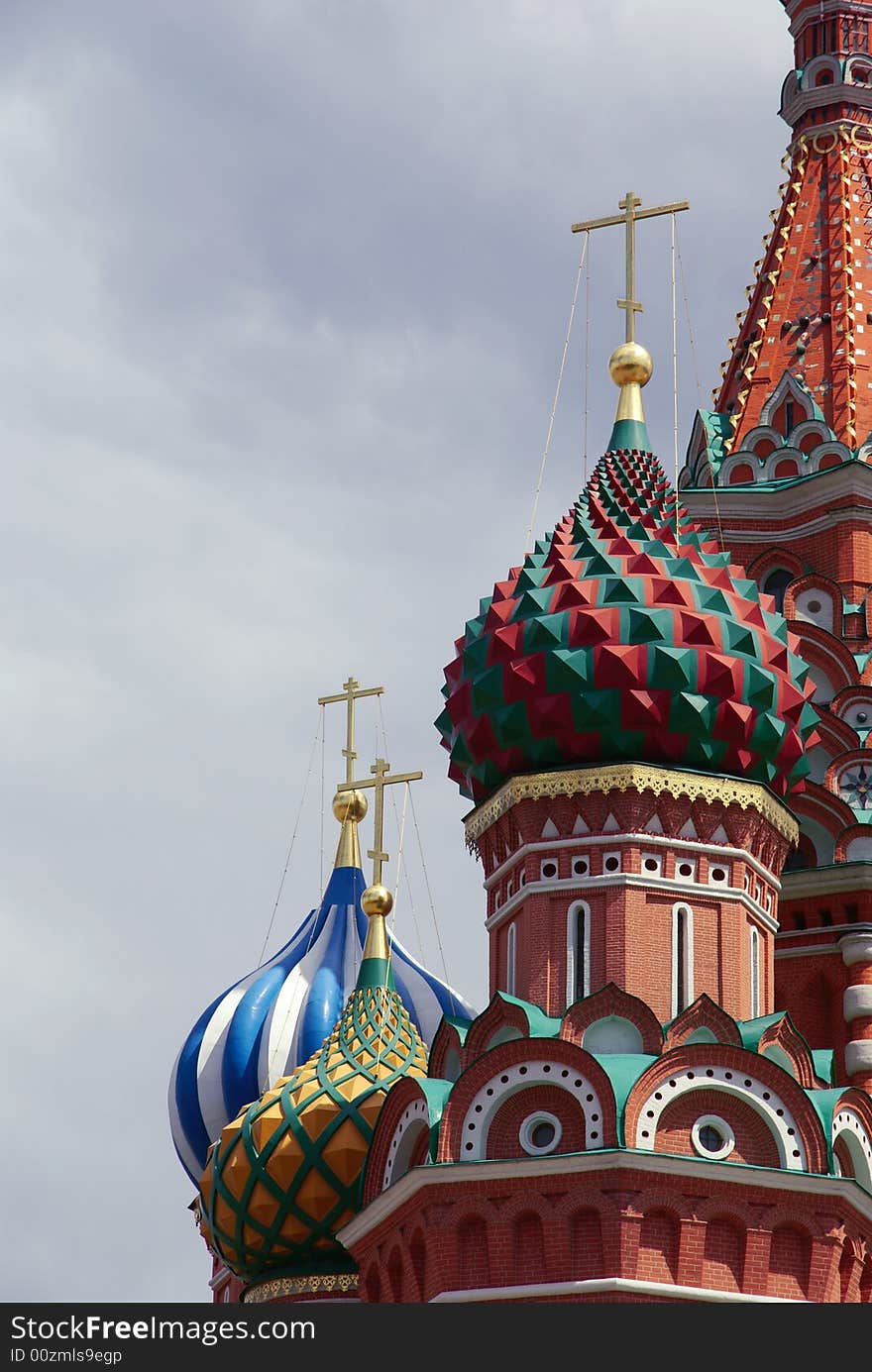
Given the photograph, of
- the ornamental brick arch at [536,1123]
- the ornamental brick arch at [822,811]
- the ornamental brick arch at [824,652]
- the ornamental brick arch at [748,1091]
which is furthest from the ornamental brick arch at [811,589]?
the ornamental brick arch at [536,1123]

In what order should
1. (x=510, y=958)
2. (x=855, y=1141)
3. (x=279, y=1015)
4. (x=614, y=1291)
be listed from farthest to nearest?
(x=279, y=1015) < (x=510, y=958) < (x=855, y=1141) < (x=614, y=1291)

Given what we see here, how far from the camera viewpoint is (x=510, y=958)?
22.8 m

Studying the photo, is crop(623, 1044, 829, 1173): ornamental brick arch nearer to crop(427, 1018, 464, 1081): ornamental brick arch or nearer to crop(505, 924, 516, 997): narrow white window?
crop(427, 1018, 464, 1081): ornamental brick arch

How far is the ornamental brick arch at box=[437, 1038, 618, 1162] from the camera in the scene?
20.8m

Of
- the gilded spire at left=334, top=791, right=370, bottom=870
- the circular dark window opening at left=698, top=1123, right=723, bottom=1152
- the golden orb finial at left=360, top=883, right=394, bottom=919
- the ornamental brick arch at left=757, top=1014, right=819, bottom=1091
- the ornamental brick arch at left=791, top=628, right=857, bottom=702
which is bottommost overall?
the circular dark window opening at left=698, top=1123, right=723, bottom=1152

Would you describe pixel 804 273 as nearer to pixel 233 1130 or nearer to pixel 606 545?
pixel 606 545

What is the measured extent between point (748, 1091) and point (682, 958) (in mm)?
1484

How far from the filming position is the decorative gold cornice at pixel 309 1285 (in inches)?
963

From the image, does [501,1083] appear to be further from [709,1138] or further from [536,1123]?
[709,1138]

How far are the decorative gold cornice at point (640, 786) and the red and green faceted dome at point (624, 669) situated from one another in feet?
0.37

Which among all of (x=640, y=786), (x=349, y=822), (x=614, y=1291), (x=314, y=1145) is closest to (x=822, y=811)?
(x=640, y=786)

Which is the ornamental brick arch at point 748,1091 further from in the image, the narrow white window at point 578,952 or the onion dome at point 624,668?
the onion dome at point 624,668

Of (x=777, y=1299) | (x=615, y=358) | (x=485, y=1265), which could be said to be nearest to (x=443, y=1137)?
(x=485, y=1265)

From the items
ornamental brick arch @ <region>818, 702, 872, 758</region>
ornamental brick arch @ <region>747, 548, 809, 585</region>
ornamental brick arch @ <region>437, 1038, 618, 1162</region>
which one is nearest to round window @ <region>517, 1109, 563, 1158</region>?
ornamental brick arch @ <region>437, 1038, 618, 1162</region>
